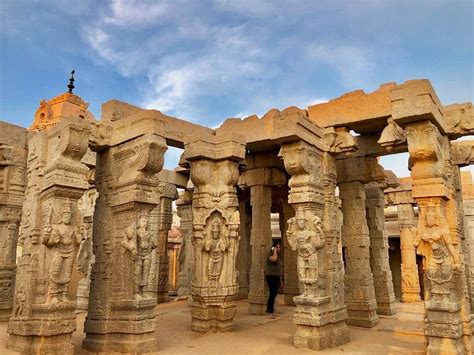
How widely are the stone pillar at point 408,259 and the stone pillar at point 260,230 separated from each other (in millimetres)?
6123

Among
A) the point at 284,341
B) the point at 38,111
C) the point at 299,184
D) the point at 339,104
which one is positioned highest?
the point at 38,111

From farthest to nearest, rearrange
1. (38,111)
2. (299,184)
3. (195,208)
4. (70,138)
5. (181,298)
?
(38,111), (181,298), (195,208), (299,184), (70,138)

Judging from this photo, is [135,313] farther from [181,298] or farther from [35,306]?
[181,298]

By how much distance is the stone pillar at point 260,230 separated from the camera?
10422 millimetres

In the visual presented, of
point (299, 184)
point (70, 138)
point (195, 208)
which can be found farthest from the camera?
point (195, 208)

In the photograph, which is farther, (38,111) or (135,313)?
(38,111)

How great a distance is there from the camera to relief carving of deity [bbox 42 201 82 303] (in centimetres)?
577

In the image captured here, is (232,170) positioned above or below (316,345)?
above

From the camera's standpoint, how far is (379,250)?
38.9 ft

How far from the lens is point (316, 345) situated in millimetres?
6816

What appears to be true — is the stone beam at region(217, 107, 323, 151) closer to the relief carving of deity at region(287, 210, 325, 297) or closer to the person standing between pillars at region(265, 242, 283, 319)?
the relief carving of deity at region(287, 210, 325, 297)

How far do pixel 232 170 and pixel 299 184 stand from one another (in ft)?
5.86

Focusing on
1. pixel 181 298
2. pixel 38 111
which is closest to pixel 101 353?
pixel 181 298

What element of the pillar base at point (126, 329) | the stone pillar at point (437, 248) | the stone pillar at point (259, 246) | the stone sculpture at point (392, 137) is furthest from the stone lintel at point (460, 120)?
the pillar base at point (126, 329)
